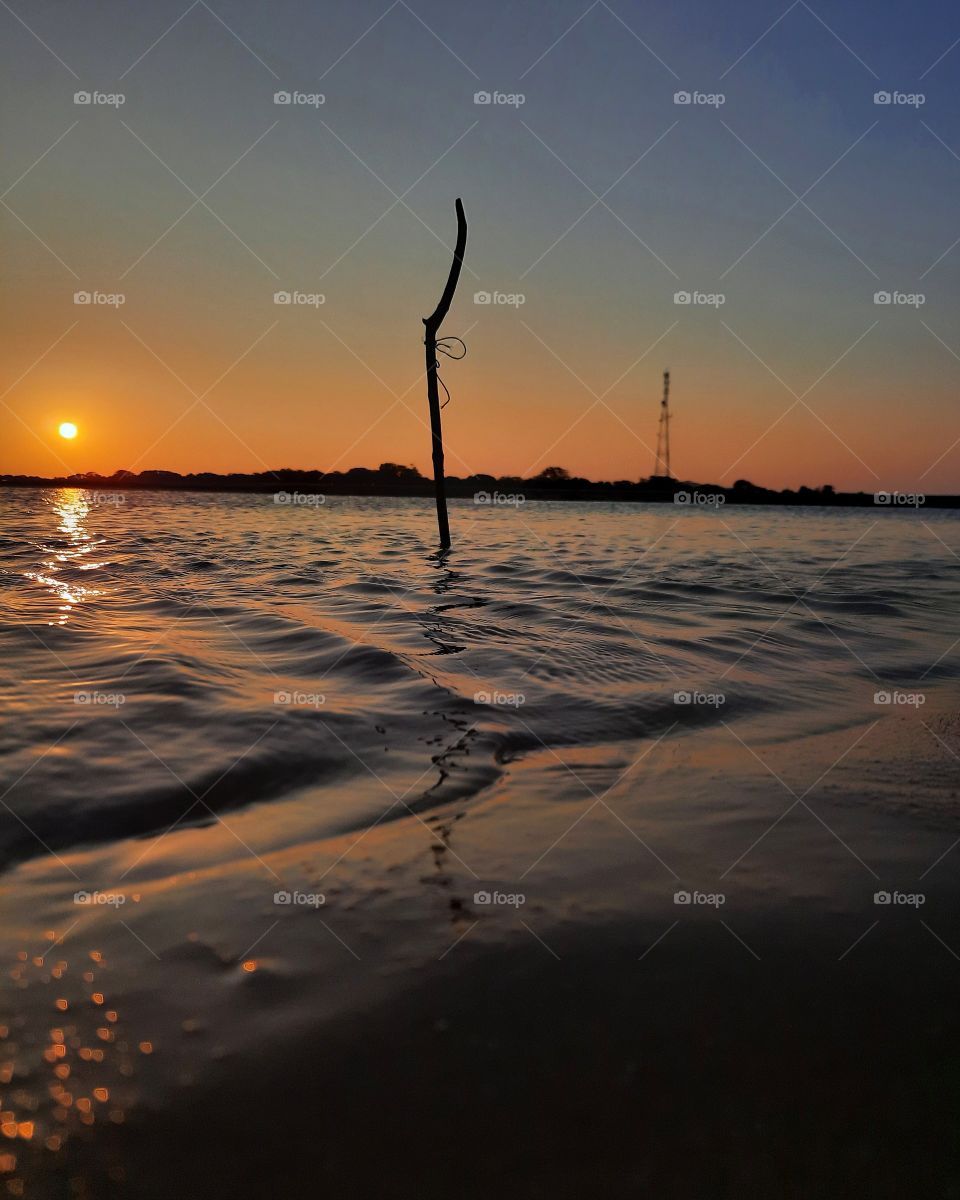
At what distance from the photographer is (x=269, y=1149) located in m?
2.27

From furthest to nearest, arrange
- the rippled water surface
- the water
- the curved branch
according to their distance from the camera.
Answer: the curved branch
the rippled water surface
the water

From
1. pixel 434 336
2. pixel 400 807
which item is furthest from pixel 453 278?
pixel 400 807

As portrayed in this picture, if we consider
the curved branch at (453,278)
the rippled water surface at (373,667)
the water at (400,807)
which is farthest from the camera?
the curved branch at (453,278)

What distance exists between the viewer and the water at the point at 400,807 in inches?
119

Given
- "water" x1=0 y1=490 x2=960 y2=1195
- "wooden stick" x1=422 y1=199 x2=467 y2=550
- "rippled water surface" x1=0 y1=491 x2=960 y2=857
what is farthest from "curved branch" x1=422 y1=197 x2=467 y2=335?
"water" x1=0 y1=490 x2=960 y2=1195

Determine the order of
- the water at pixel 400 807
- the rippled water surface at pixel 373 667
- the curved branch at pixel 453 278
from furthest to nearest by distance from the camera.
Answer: the curved branch at pixel 453 278 → the rippled water surface at pixel 373 667 → the water at pixel 400 807

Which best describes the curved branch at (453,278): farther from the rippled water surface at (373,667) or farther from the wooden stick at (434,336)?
the rippled water surface at (373,667)

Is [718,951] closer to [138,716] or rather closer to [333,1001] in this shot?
[333,1001]

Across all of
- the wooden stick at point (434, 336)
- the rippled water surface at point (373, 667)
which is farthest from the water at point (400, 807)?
the wooden stick at point (434, 336)

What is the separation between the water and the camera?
119 inches

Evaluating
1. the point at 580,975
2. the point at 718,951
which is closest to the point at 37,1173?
the point at 580,975

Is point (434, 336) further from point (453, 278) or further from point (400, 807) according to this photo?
point (400, 807)

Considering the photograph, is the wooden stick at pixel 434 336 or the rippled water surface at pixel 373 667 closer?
the rippled water surface at pixel 373 667

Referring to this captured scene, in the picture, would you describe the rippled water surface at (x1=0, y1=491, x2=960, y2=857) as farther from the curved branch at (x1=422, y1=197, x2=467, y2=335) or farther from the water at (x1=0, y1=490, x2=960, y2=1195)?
the curved branch at (x1=422, y1=197, x2=467, y2=335)
